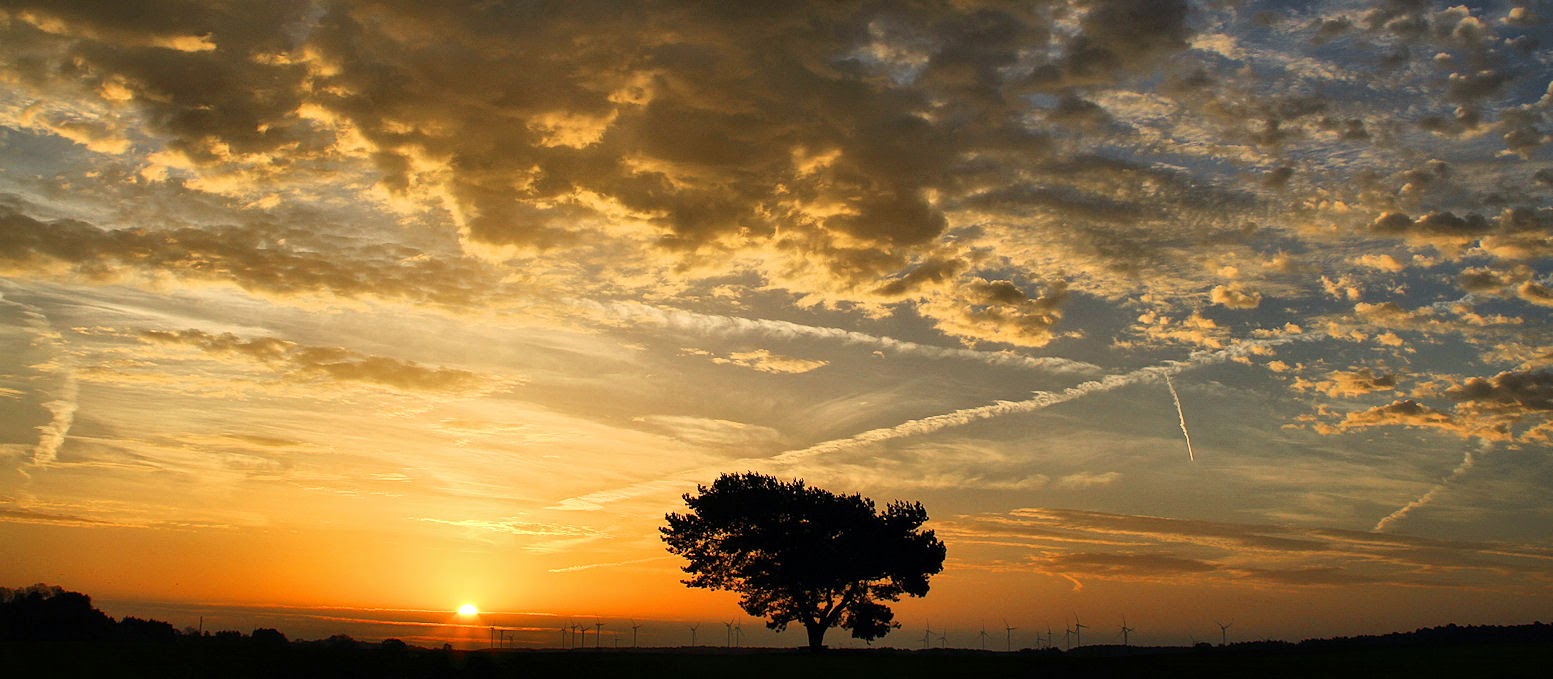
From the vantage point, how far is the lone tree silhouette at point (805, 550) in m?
86.2

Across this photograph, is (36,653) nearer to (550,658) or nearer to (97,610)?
(550,658)

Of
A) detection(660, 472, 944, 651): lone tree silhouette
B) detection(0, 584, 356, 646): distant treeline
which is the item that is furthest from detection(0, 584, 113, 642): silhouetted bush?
detection(660, 472, 944, 651): lone tree silhouette

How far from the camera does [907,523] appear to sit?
89.0 metres

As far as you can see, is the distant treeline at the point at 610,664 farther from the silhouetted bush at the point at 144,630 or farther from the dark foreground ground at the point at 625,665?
the silhouetted bush at the point at 144,630

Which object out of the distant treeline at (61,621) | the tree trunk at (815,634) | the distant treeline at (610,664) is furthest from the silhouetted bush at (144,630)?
the tree trunk at (815,634)

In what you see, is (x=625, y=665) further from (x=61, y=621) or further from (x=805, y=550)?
(x=61, y=621)

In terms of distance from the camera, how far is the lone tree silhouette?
86.2m

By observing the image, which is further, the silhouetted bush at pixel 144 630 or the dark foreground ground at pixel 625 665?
the silhouetted bush at pixel 144 630

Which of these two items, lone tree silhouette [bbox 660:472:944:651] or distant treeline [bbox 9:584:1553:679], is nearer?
distant treeline [bbox 9:584:1553:679]

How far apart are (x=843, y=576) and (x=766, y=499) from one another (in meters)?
9.58

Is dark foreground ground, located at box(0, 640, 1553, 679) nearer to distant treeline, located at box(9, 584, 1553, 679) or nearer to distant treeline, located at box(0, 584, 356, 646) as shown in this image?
distant treeline, located at box(9, 584, 1553, 679)

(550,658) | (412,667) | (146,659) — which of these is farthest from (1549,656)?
(146,659)

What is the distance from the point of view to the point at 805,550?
8581 centimetres

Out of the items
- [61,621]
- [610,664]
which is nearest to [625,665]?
[610,664]
